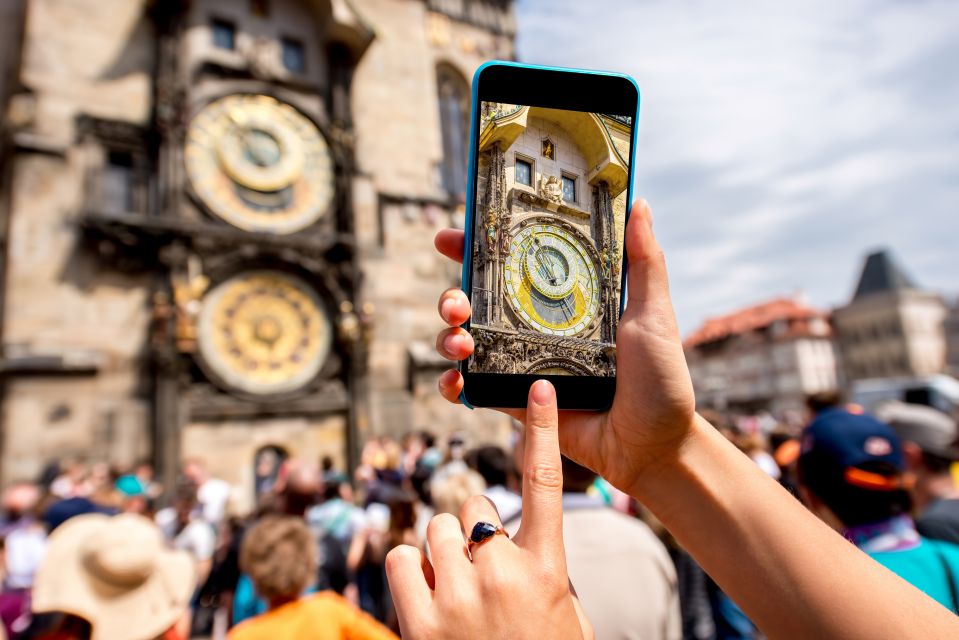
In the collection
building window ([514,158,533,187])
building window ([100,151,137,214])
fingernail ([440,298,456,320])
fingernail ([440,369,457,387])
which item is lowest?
fingernail ([440,369,457,387])

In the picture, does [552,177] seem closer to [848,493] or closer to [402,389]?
[848,493]

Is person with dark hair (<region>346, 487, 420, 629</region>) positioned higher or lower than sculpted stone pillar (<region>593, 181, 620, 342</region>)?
lower

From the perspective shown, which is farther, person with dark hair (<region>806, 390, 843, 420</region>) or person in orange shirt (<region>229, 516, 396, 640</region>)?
person with dark hair (<region>806, 390, 843, 420</region>)

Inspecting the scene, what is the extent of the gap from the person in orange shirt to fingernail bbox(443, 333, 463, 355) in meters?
1.79

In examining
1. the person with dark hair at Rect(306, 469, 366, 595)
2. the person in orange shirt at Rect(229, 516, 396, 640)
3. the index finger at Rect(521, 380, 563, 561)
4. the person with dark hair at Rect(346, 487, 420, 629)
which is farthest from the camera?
the person with dark hair at Rect(306, 469, 366, 595)

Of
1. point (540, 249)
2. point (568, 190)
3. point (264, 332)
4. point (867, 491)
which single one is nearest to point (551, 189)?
point (568, 190)

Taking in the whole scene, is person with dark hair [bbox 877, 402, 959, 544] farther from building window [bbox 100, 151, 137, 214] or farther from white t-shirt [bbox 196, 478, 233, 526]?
building window [bbox 100, 151, 137, 214]

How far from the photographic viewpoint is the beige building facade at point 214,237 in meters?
9.73

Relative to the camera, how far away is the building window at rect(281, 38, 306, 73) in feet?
43.3

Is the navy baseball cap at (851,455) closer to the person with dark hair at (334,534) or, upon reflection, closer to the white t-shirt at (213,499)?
the person with dark hair at (334,534)

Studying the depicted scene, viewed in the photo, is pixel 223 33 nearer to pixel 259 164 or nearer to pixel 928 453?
pixel 259 164

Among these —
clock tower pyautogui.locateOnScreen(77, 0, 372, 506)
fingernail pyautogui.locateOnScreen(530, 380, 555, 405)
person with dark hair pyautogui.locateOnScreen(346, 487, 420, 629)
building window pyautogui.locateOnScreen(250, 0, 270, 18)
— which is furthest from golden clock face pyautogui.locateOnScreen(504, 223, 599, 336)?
building window pyautogui.locateOnScreen(250, 0, 270, 18)

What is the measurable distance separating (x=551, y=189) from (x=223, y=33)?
13738 millimetres

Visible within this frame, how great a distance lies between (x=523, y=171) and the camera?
51.3 inches
